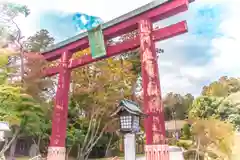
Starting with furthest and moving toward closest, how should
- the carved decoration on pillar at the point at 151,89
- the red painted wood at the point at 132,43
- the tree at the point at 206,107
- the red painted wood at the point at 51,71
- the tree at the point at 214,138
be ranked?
the tree at the point at 206,107, the red painted wood at the point at 51,71, the tree at the point at 214,138, the red painted wood at the point at 132,43, the carved decoration on pillar at the point at 151,89

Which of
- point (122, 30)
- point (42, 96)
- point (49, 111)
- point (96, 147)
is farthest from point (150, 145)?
point (96, 147)

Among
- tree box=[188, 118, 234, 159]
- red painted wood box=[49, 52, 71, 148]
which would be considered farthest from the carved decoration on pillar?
red painted wood box=[49, 52, 71, 148]

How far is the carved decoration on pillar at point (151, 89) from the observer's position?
5094 mm

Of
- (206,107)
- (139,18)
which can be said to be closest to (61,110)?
(139,18)

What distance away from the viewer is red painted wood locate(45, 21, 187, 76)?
5656 mm

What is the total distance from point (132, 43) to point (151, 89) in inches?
59.5

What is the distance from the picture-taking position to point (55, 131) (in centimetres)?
706

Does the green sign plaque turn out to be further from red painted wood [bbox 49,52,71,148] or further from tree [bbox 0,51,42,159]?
tree [bbox 0,51,42,159]

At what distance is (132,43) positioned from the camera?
6391 millimetres

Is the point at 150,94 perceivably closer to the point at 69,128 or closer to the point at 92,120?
the point at 92,120

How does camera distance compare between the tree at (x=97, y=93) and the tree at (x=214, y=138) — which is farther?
the tree at (x=97, y=93)

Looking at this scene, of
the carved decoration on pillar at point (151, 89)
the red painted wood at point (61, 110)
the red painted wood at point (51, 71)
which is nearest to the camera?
the carved decoration on pillar at point (151, 89)

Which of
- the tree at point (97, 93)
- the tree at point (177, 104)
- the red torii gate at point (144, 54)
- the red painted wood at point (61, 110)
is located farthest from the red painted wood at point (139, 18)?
the tree at point (177, 104)

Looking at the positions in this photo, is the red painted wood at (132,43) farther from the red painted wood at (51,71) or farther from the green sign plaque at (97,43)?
the green sign plaque at (97,43)
